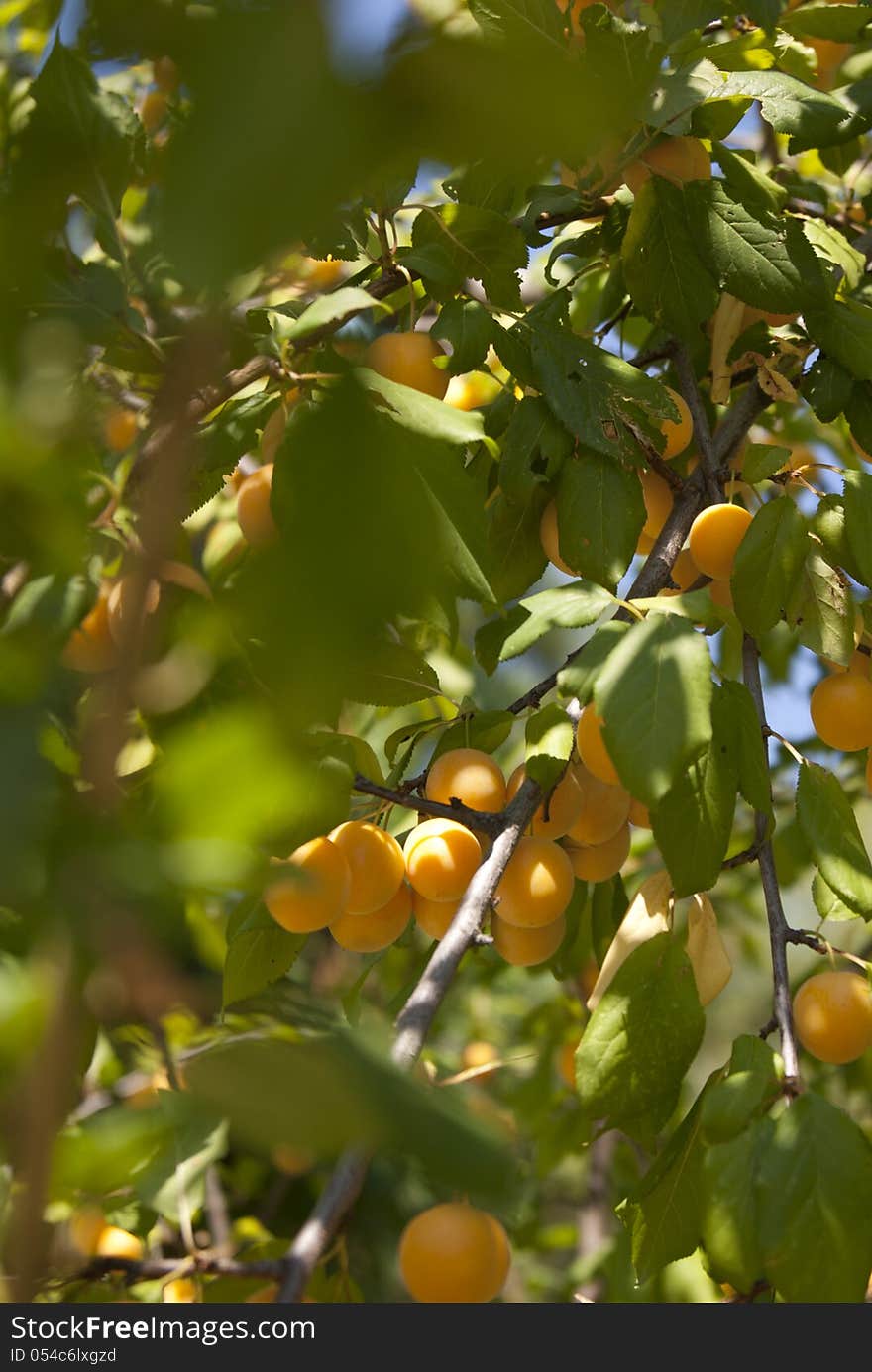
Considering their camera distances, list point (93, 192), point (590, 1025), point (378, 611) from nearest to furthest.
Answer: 1. point (378, 611)
2. point (93, 192)
3. point (590, 1025)

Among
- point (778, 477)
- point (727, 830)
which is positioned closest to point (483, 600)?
point (727, 830)

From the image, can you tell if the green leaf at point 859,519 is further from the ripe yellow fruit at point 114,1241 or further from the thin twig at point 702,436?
the ripe yellow fruit at point 114,1241

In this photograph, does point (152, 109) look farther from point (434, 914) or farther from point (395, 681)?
point (434, 914)

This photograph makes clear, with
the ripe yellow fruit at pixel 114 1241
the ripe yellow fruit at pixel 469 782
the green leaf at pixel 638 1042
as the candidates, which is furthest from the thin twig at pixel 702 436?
the ripe yellow fruit at pixel 114 1241

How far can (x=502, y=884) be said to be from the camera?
0.94 metres

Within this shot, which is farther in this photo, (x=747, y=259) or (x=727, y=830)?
(x=747, y=259)

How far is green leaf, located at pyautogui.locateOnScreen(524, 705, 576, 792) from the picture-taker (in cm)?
86

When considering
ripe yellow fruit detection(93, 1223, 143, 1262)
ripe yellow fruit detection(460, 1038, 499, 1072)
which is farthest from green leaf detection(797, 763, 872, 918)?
ripe yellow fruit detection(460, 1038, 499, 1072)

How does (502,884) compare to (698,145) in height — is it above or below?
below

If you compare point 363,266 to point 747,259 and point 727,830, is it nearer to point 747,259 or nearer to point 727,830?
point 747,259

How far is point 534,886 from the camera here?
922 millimetres

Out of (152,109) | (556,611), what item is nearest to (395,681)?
(556,611)

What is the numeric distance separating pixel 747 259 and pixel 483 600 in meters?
0.44

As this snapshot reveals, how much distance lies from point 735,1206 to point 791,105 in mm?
839
